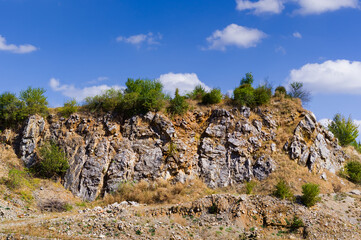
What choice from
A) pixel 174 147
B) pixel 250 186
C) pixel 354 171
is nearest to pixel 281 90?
pixel 354 171

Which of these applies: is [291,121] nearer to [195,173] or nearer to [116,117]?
[195,173]

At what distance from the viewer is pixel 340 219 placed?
17.9 meters

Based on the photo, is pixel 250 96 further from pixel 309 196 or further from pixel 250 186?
pixel 309 196

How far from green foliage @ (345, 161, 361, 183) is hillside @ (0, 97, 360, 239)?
67cm

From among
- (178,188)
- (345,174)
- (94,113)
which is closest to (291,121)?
(345,174)

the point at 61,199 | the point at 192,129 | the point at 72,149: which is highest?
the point at 192,129

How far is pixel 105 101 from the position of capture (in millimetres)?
26922

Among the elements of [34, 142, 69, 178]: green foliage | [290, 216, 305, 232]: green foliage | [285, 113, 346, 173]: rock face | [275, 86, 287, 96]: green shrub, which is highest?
[275, 86, 287, 96]: green shrub

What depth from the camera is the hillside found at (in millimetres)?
16562

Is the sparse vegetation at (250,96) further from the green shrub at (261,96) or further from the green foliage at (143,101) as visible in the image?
the green foliage at (143,101)

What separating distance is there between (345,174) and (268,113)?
8055mm

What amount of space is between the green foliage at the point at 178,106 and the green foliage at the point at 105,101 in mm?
4569

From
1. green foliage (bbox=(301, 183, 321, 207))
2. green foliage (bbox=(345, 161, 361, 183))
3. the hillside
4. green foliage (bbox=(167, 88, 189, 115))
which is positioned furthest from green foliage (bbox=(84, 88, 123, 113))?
green foliage (bbox=(345, 161, 361, 183))

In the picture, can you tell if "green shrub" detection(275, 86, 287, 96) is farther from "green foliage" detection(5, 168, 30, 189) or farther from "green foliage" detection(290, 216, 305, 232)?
"green foliage" detection(5, 168, 30, 189)
